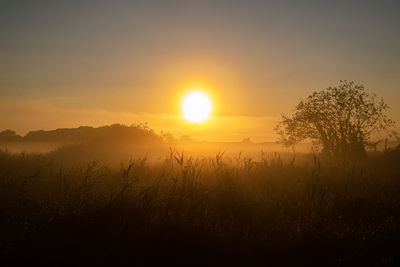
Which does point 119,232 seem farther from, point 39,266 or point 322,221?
point 322,221

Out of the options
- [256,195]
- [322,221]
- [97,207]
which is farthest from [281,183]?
[97,207]

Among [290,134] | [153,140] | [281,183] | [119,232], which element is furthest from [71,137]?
[119,232]

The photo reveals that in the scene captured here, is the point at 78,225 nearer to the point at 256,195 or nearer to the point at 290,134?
the point at 256,195

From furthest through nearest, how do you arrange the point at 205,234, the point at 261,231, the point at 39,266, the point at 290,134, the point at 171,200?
the point at 290,134
the point at 171,200
the point at 261,231
the point at 205,234
the point at 39,266

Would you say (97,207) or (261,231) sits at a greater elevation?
(97,207)

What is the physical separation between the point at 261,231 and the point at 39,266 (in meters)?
4.70

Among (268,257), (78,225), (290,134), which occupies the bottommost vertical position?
(268,257)

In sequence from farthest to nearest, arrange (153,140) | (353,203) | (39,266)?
(153,140) → (353,203) → (39,266)

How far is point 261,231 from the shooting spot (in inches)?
293

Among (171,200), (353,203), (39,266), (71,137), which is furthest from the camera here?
(71,137)

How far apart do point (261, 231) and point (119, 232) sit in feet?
10.8

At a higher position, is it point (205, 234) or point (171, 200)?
point (171, 200)

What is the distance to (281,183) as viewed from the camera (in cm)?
1281

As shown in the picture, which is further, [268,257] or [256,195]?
[256,195]
